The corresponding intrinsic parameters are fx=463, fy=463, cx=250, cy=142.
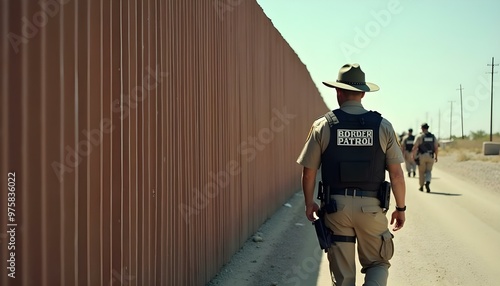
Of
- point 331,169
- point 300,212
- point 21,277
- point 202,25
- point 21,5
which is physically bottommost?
point 300,212

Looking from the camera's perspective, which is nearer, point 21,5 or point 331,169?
point 21,5

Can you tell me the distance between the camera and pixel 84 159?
2260mm

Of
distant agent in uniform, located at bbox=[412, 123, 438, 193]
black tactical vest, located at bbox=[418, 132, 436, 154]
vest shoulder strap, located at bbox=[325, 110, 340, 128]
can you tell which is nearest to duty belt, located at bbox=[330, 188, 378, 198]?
vest shoulder strap, located at bbox=[325, 110, 340, 128]

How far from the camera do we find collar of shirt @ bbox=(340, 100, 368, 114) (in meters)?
3.47

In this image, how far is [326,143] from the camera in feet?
11.2

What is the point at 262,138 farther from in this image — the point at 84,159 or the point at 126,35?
the point at 84,159

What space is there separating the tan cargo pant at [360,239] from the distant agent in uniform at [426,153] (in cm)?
910

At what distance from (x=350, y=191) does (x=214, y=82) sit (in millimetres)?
2054

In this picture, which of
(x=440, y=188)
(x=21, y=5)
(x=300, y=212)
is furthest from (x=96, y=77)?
(x=440, y=188)

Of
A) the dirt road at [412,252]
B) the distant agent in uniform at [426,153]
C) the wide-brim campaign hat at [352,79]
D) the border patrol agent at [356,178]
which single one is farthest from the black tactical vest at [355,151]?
the distant agent in uniform at [426,153]

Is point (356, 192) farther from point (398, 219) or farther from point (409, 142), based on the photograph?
point (409, 142)

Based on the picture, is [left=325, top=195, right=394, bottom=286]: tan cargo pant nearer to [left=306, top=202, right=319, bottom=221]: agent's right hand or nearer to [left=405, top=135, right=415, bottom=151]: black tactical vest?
[left=306, top=202, right=319, bottom=221]: agent's right hand

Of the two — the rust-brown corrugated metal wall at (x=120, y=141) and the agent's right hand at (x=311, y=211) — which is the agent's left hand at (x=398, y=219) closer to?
the agent's right hand at (x=311, y=211)

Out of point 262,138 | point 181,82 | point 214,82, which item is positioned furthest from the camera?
point 262,138
